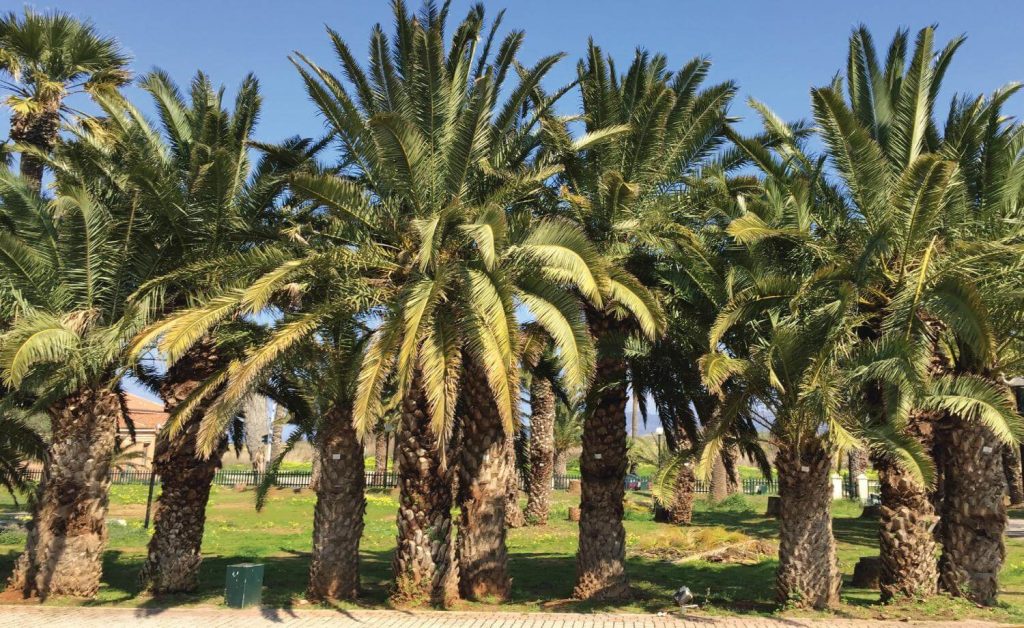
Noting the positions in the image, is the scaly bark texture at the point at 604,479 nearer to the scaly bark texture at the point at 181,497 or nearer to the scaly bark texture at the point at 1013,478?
the scaly bark texture at the point at 181,497

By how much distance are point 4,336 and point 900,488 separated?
13.6 m

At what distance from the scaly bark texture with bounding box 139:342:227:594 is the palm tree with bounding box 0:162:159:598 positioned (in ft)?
2.91

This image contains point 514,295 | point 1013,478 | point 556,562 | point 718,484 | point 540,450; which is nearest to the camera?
point 514,295

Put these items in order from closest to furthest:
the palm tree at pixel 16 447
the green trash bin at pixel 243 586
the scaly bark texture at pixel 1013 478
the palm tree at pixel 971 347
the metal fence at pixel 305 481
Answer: the palm tree at pixel 971 347
the green trash bin at pixel 243 586
the palm tree at pixel 16 447
the scaly bark texture at pixel 1013 478
the metal fence at pixel 305 481

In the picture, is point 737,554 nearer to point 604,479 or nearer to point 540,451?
point 604,479

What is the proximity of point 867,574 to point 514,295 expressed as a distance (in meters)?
8.83

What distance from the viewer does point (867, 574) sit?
14352 mm

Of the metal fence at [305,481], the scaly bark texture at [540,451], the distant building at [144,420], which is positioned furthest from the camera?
the distant building at [144,420]

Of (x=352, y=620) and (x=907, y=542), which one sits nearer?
(x=352, y=620)

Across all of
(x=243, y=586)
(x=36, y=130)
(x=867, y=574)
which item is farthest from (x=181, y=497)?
(x=867, y=574)

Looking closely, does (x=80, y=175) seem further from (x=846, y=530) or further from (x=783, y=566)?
(x=846, y=530)

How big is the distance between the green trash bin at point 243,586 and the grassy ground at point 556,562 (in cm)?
53

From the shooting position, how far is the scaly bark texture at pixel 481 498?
12688mm

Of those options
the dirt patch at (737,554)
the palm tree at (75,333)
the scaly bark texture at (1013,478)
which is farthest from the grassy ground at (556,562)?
the scaly bark texture at (1013,478)
